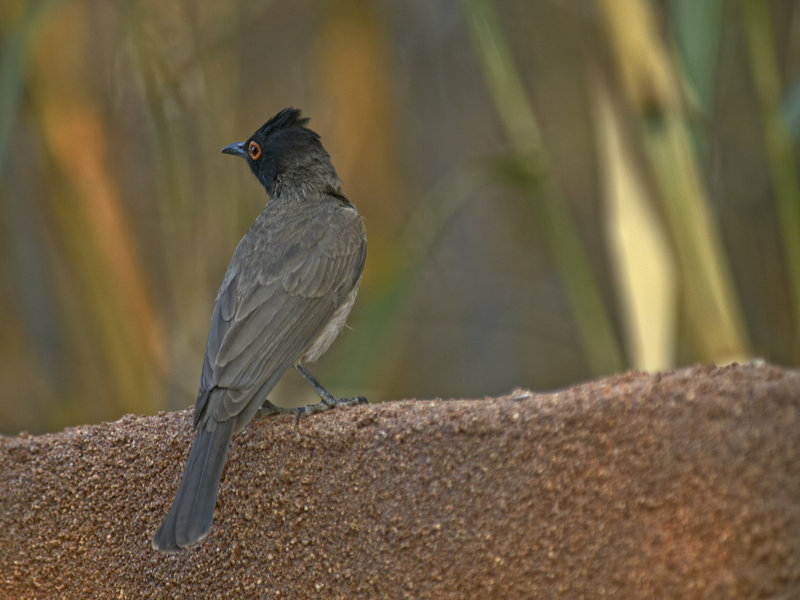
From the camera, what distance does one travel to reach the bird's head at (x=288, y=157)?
4094 mm

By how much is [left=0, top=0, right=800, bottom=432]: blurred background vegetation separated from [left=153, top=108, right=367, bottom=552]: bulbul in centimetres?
57

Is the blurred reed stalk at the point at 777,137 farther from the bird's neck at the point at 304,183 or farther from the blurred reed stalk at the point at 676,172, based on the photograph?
the bird's neck at the point at 304,183

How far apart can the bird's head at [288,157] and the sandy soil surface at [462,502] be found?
1.55 meters

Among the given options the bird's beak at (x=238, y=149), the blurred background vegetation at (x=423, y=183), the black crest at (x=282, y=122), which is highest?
the black crest at (x=282, y=122)

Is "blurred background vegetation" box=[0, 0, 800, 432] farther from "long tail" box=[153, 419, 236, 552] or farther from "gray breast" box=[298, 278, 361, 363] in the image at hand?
"long tail" box=[153, 419, 236, 552]

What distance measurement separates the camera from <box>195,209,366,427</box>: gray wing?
2838 millimetres

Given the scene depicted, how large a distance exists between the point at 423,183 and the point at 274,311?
672 centimetres

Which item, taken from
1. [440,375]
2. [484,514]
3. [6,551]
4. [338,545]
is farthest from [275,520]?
[440,375]

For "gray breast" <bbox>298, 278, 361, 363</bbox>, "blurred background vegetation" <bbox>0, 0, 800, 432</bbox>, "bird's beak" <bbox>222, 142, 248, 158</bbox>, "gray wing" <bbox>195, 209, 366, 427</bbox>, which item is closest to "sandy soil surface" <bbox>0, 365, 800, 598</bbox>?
"gray wing" <bbox>195, 209, 366, 427</bbox>

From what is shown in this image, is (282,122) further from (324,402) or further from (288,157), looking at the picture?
(324,402)

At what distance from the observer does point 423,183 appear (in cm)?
982

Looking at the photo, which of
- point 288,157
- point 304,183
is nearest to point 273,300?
point 304,183

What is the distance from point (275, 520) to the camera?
2.36 metres

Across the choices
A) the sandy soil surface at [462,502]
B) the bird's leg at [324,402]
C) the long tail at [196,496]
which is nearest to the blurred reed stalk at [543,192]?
the bird's leg at [324,402]
